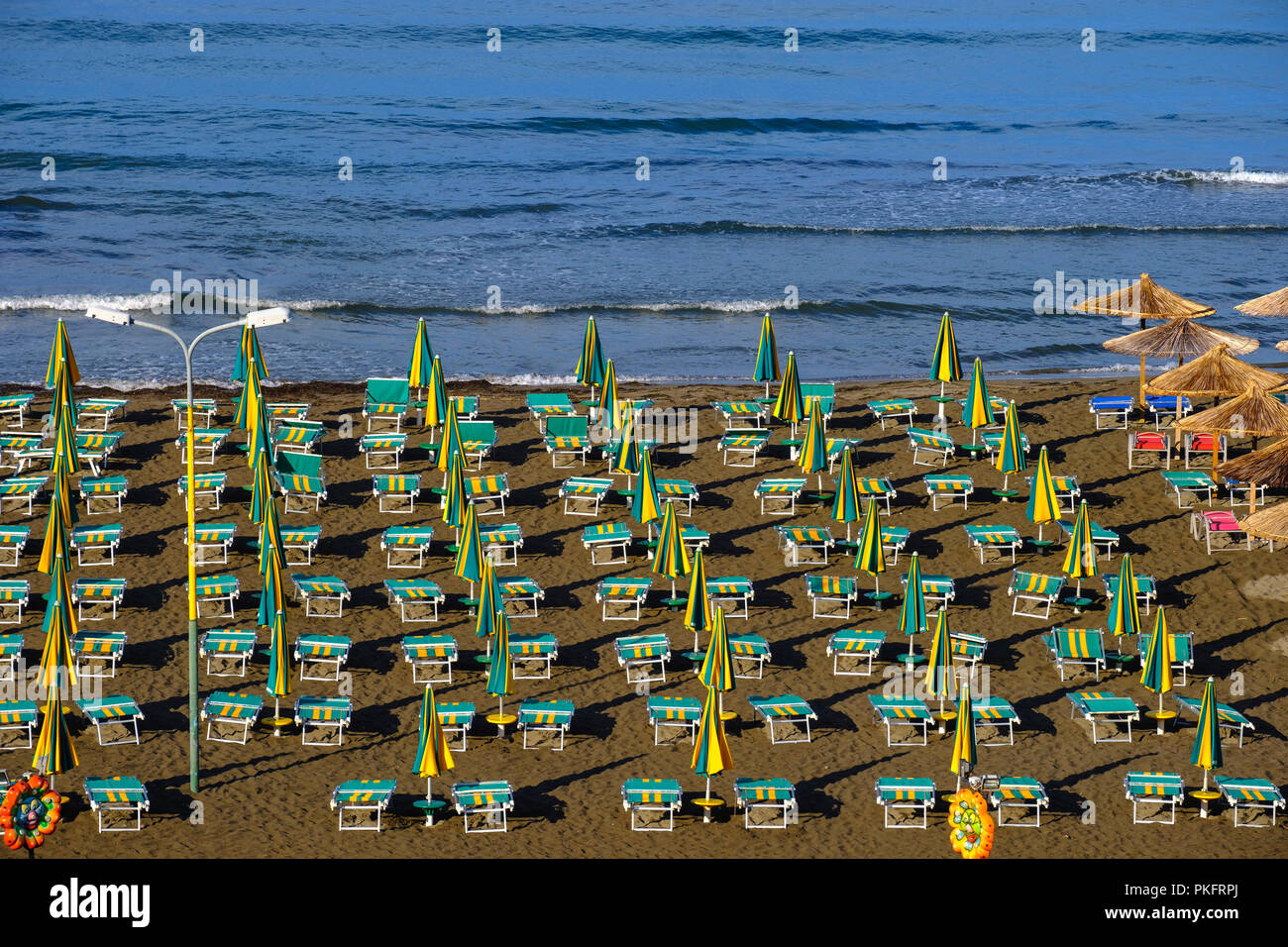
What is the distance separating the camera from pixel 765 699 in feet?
61.3

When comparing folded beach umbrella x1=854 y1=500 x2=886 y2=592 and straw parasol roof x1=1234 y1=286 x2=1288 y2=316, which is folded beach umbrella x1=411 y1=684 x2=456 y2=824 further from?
straw parasol roof x1=1234 y1=286 x2=1288 y2=316

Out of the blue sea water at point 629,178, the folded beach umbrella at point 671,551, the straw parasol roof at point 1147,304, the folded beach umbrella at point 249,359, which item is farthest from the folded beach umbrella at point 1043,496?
the blue sea water at point 629,178

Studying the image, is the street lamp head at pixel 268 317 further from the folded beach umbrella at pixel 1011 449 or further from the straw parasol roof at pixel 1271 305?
the straw parasol roof at pixel 1271 305

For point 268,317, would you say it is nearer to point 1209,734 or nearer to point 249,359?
point 249,359

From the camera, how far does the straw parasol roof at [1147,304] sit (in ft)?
88.5

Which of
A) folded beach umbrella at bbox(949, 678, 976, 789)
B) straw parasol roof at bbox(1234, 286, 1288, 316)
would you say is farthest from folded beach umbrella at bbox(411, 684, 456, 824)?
straw parasol roof at bbox(1234, 286, 1288, 316)

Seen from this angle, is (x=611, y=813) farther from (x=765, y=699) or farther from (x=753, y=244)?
(x=753, y=244)

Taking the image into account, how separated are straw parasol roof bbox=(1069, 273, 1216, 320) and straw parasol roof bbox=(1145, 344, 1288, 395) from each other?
1602 millimetres

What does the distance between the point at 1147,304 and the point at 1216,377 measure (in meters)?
2.31

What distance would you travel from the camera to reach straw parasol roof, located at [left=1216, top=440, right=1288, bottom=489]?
74.7ft

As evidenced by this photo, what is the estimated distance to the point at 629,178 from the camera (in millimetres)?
53438

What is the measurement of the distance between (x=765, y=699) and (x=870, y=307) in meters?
22.2

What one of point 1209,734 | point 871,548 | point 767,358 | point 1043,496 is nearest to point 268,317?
point 871,548

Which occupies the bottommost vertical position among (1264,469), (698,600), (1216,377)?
(698,600)
